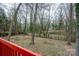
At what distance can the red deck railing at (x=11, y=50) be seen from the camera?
243 centimetres

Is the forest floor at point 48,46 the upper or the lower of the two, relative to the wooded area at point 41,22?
lower

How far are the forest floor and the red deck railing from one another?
74 mm

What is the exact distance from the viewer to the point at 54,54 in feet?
8.09

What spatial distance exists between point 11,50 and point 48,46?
1.47 ft

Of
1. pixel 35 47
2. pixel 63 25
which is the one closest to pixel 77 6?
pixel 63 25

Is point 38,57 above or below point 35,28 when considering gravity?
below

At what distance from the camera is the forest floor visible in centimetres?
246

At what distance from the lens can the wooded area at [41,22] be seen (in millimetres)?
2449

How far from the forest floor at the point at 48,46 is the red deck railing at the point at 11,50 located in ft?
0.24

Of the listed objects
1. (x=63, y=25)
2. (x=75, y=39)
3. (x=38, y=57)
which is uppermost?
(x=63, y=25)

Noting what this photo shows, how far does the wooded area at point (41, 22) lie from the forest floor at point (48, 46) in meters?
0.01

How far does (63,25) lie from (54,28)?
0.11m

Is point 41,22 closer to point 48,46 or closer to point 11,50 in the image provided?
point 48,46

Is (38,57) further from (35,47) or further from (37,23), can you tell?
(37,23)
